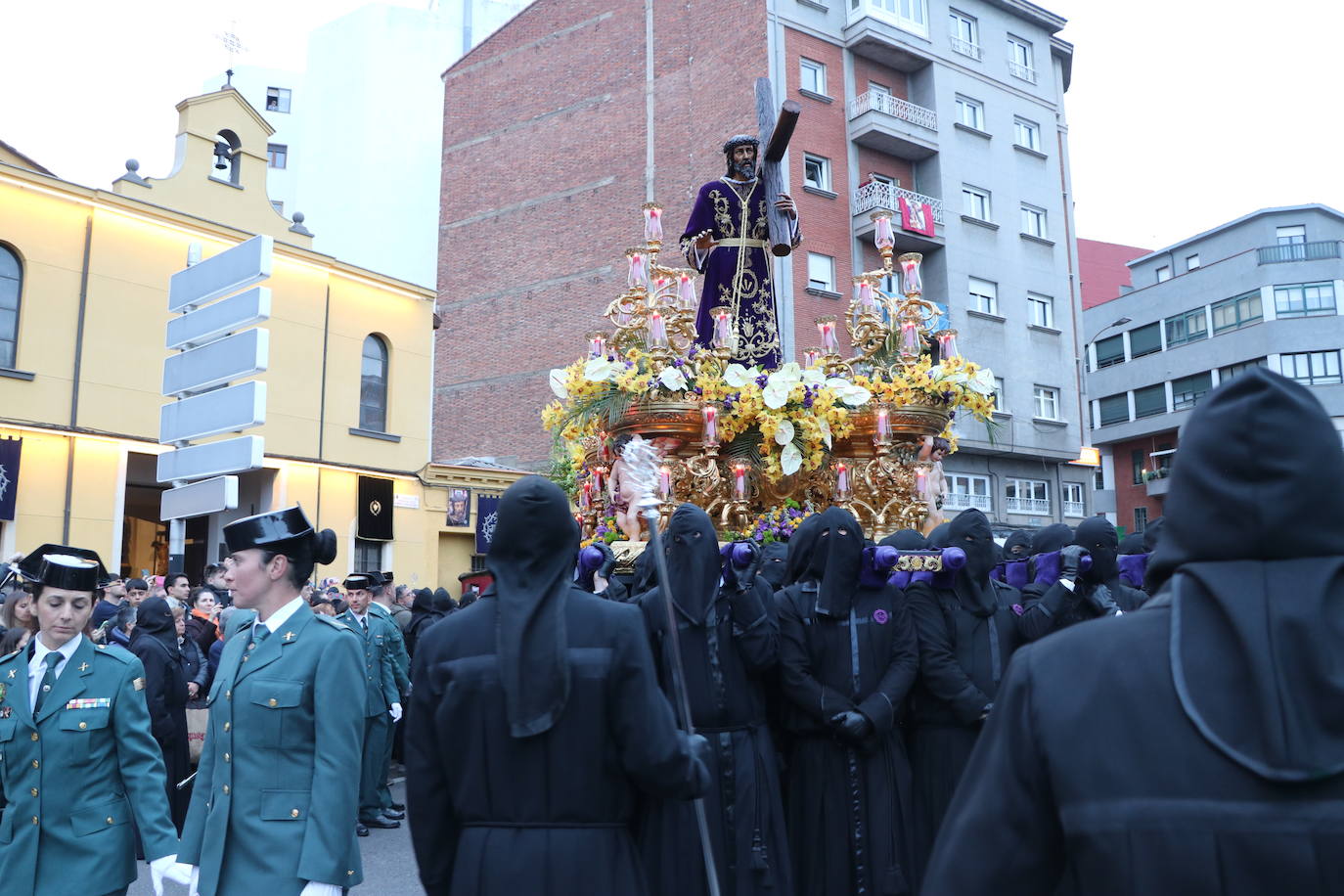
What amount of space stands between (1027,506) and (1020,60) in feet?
45.5

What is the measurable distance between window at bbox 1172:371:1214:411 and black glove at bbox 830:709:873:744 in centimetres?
4440

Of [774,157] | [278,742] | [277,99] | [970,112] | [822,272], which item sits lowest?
[278,742]

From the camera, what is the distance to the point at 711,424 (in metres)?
8.70

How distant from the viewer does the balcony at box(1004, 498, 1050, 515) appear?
31812 mm

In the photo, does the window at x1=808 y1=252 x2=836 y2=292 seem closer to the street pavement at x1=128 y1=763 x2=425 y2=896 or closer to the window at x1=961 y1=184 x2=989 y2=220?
the window at x1=961 y1=184 x2=989 y2=220

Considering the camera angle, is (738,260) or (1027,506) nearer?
(738,260)

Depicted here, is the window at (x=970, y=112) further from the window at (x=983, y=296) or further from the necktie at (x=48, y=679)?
the necktie at (x=48, y=679)

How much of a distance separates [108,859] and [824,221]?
87.4 ft

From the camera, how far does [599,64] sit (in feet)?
106

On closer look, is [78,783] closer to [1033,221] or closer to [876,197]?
[876,197]

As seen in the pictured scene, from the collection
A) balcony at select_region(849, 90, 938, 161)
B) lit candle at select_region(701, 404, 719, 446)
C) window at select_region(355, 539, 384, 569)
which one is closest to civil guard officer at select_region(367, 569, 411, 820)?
lit candle at select_region(701, 404, 719, 446)

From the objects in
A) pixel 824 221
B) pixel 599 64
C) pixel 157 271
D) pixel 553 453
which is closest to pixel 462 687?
pixel 157 271

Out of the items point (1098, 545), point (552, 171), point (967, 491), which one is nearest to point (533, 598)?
point (1098, 545)

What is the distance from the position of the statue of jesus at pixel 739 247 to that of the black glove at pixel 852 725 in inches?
186
